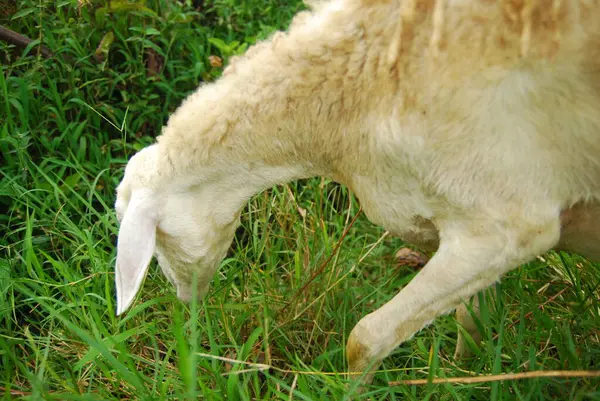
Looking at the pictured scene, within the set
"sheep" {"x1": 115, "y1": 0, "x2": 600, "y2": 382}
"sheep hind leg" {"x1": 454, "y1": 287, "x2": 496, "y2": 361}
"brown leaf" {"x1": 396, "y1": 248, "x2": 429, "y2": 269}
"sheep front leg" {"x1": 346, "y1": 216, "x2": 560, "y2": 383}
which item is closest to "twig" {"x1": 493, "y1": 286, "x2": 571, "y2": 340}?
"sheep hind leg" {"x1": 454, "y1": 287, "x2": 496, "y2": 361}

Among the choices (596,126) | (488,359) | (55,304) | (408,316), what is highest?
(596,126)

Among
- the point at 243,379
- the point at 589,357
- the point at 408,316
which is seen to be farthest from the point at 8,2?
the point at 589,357

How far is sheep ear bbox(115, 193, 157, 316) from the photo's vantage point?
2582mm

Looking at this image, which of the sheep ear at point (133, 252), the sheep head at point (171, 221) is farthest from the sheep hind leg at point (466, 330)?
the sheep ear at point (133, 252)

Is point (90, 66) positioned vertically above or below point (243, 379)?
above

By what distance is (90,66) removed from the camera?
403 centimetres

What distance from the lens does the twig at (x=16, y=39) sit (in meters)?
3.85

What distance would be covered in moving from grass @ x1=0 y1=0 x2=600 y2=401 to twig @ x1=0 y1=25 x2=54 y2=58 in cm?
7

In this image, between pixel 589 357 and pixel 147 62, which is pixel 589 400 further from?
pixel 147 62

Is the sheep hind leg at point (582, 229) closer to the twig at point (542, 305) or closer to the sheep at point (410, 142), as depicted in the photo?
the sheep at point (410, 142)

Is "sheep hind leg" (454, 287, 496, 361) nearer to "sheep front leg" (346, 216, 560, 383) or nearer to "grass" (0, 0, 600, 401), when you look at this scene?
"grass" (0, 0, 600, 401)

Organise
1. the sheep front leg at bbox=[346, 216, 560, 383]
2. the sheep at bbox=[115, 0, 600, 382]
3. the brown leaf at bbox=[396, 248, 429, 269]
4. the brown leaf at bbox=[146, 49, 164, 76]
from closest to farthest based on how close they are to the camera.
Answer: the sheep at bbox=[115, 0, 600, 382], the sheep front leg at bbox=[346, 216, 560, 383], the brown leaf at bbox=[396, 248, 429, 269], the brown leaf at bbox=[146, 49, 164, 76]

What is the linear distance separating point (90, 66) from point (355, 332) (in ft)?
7.80

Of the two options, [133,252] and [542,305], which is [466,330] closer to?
[542,305]
